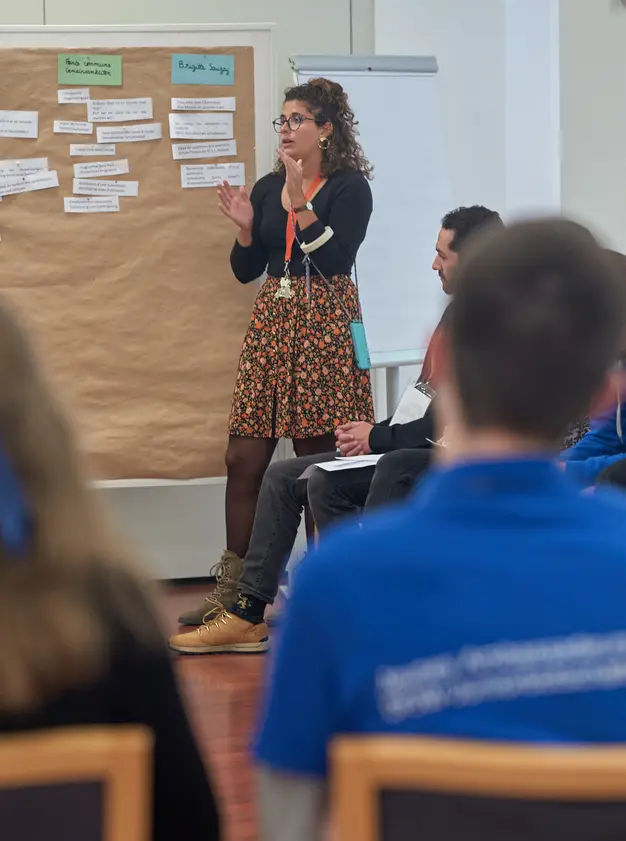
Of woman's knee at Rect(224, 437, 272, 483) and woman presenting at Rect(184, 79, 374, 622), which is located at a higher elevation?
woman presenting at Rect(184, 79, 374, 622)

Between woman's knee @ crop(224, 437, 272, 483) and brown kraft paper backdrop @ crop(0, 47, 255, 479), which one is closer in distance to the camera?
woman's knee @ crop(224, 437, 272, 483)

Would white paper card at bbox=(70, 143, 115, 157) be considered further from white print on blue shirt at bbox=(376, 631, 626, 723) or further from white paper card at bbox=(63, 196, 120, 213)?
white print on blue shirt at bbox=(376, 631, 626, 723)

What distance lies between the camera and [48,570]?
2.76 feet

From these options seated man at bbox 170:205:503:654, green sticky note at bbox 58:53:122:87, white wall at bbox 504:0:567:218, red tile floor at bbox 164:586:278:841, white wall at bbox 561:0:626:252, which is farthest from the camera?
white wall at bbox 504:0:567:218

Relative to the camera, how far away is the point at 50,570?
0.84 meters

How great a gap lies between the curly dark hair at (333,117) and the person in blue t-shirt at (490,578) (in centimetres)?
290

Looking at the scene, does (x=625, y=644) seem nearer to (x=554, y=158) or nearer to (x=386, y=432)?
(x=386, y=432)

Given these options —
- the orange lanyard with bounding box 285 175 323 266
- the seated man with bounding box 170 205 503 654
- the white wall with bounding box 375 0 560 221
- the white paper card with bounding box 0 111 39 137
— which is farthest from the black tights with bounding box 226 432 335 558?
the white wall with bounding box 375 0 560 221

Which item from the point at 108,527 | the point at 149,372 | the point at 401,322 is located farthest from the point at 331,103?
the point at 108,527

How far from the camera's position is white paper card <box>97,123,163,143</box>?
397 centimetres

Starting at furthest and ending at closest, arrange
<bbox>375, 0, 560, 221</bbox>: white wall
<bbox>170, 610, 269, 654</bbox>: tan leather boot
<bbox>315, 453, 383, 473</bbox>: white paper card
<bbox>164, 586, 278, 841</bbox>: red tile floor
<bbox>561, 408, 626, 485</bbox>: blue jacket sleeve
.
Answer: <bbox>375, 0, 560, 221</bbox>: white wall
<bbox>170, 610, 269, 654</bbox>: tan leather boot
<bbox>315, 453, 383, 473</bbox>: white paper card
<bbox>561, 408, 626, 485</bbox>: blue jacket sleeve
<bbox>164, 586, 278, 841</bbox>: red tile floor

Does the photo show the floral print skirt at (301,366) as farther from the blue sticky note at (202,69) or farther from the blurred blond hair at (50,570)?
the blurred blond hair at (50,570)

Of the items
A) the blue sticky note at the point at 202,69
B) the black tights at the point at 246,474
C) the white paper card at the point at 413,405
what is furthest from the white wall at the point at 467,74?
the white paper card at the point at 413,405

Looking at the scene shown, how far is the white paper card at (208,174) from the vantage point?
4.01 m
